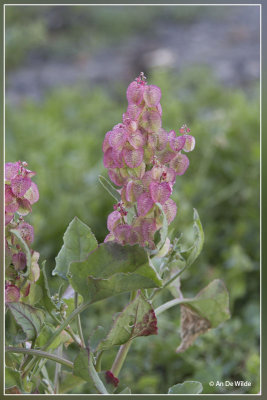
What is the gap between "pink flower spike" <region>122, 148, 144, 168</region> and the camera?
487 mm

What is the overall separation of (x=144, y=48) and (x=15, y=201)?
8.89 feet

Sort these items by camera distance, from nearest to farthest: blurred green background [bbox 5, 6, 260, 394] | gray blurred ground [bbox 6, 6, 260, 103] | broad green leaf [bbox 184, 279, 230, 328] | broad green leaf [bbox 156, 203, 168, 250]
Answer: broad green leaf [bbox 156, 203, 168, 250] → broad green leaf [bbox 184, 279, 230, 328] → blurred green background [bbox 5, 6, 260, 394] → gray blurred ground [bbox 6, 6, 260, 103]

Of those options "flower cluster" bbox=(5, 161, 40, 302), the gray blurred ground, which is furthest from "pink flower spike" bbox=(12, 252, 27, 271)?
the gray blurred ground

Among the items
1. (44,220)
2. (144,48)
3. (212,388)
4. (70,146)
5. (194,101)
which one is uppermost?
(144,48)

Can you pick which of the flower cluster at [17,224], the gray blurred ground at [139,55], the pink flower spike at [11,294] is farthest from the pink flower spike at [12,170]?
the gray blurred ground at [139,55]

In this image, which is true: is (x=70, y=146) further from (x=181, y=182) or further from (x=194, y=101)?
(x=194, y=101)

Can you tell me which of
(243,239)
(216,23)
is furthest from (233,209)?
(216,23)

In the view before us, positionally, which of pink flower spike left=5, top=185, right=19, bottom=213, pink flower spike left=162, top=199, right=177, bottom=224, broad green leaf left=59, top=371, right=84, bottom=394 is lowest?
broad green leaf left=59, top=371, right=84, bottom=394

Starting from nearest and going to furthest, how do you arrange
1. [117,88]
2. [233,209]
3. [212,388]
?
[212,388] → [233,209] → [117,88]

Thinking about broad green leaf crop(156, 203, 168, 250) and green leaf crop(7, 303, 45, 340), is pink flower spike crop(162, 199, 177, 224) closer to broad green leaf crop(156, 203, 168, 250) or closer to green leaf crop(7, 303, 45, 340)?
broad green leaf crop(156, 203, 168, 250)

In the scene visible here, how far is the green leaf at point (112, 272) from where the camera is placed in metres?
0.48

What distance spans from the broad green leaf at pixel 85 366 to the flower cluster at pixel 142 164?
10 cm

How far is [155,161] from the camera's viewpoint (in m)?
0.50

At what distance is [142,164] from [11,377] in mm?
255
